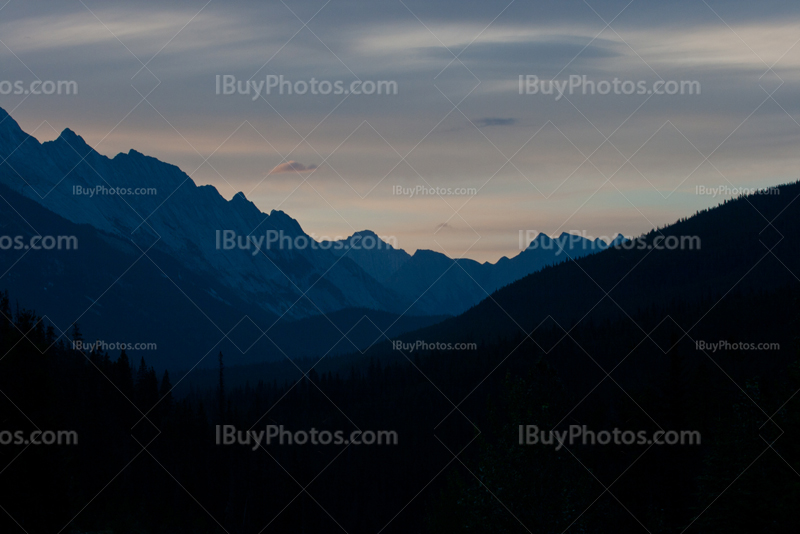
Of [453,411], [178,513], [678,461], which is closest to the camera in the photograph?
[678,461]

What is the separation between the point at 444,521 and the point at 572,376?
396 feet

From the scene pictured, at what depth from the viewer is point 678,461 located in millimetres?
47594

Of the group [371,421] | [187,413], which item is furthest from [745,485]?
[371,421]

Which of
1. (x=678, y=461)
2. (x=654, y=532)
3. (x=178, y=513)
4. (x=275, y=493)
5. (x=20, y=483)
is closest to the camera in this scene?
(x=20, y=483)

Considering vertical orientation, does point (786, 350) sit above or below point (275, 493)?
above

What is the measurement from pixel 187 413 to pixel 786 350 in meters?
118

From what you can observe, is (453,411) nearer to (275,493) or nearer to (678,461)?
(275,493)

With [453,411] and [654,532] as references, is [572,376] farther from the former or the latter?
[654,532]

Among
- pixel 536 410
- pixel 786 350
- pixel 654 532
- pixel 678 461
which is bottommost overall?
pixel 654 532

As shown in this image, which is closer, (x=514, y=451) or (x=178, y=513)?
(x=514, y=451)

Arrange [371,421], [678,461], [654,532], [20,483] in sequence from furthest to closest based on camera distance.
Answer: [371,421], [678,461], [654,532], [20,483]

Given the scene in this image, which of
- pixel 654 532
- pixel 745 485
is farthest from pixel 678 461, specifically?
pixel 745 485

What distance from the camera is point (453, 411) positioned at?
6565 inches

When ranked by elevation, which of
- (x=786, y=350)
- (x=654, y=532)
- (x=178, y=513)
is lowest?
(x=178, y=513)
